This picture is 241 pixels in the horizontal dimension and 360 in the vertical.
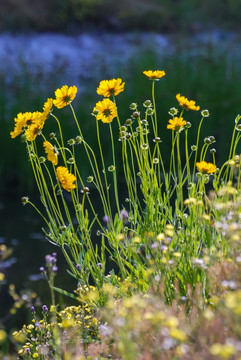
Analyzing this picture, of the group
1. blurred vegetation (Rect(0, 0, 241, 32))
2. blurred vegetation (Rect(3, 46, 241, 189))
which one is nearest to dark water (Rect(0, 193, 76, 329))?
blurred vegetation (Rect(3, 46, 241, 189))

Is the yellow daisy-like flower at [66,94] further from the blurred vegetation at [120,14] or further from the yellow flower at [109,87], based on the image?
the blurred vegetation at [120,14]

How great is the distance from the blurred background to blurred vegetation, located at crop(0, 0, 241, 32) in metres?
0.03

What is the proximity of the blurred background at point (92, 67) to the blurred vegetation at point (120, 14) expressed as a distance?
0.10 feet

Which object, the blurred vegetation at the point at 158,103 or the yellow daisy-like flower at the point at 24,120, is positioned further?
the blurred vegetation at the point at 158,103

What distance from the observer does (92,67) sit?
1119 cm

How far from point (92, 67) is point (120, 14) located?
754 centimetres

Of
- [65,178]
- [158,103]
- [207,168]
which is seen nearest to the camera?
[207,168]

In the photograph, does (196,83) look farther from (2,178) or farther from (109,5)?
(109,5)

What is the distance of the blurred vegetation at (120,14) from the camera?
17.5 m

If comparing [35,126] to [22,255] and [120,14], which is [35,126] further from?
[120,14]

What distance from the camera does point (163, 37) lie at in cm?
1784

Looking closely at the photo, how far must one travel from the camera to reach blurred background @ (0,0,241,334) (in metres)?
6.40

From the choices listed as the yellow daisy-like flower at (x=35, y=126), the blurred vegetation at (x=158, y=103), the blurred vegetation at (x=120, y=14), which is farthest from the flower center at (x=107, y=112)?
the blurred vegetation at (x=120, y=14)

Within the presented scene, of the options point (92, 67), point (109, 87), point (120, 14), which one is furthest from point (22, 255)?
point (120, 14)
